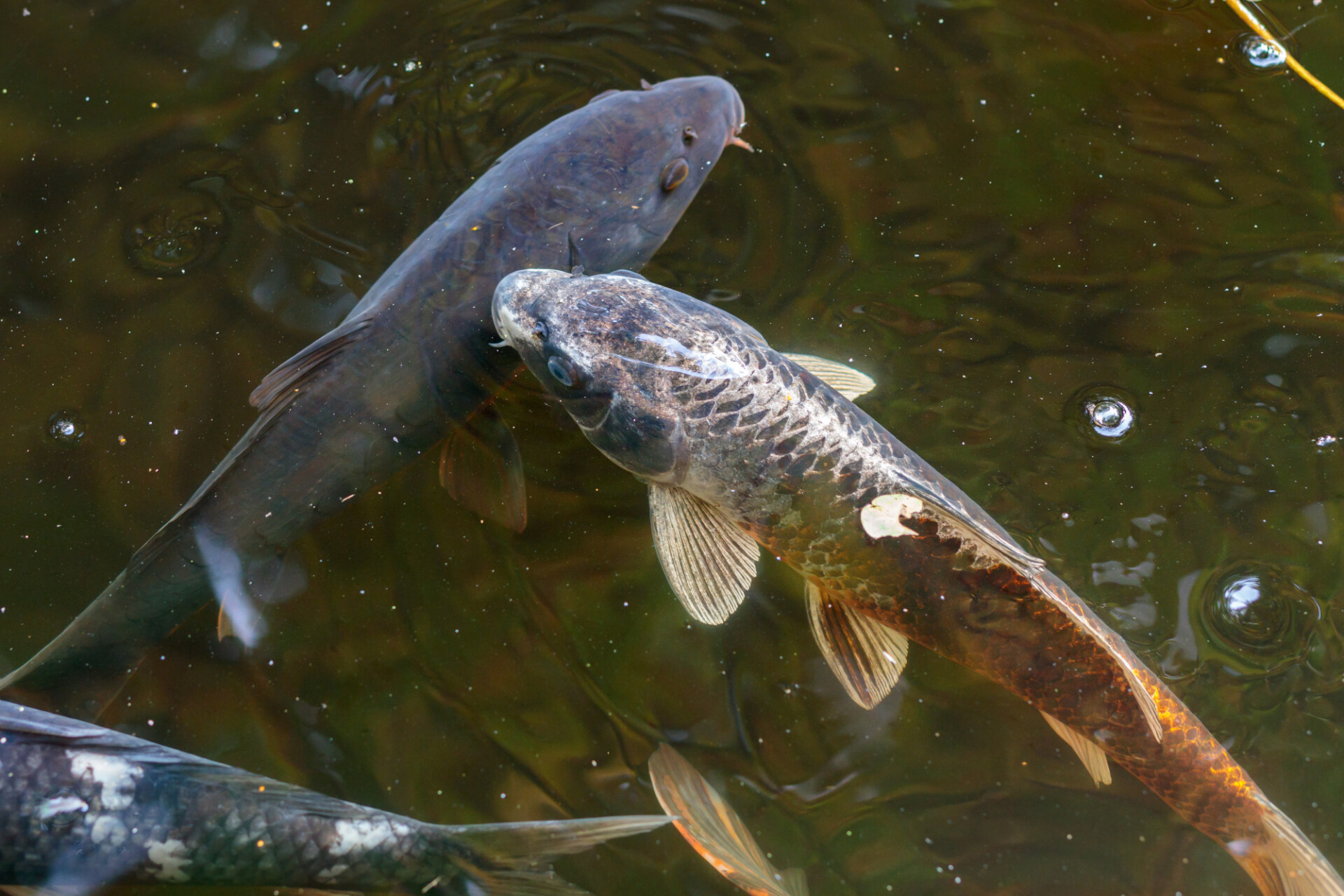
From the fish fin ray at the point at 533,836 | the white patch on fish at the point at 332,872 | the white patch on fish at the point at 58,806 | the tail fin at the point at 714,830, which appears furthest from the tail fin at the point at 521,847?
the white patch on fish at the point at 58,806

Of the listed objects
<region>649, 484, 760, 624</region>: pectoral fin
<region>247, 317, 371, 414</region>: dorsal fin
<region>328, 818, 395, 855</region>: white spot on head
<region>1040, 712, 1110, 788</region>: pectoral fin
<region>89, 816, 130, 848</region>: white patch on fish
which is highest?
<region>247, 317, 371, 414</region>: dorsal fin

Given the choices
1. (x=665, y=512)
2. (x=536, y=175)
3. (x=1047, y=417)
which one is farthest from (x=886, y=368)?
(x=536, y=175)

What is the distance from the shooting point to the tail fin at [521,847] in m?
2.44

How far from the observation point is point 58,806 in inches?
90.5

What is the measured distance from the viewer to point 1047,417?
3254 millimetres

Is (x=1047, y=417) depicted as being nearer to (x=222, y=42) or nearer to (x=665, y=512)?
(x=665, y=512)

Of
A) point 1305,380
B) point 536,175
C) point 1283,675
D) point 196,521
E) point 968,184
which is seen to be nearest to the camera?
point 196,521

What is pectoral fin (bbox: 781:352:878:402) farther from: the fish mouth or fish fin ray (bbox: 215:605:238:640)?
fish fin ray (bbox: 215:605:238:640)

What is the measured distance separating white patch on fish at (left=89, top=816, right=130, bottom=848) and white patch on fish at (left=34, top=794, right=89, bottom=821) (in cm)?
5

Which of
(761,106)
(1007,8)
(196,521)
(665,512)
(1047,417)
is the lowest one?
(1047,417)

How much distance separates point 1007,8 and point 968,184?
2.80 feet

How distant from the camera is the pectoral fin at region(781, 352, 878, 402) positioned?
290 cm

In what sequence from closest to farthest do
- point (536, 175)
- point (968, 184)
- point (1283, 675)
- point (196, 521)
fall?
point (196, 521) < point (536, 175) < point (1283, 675) < point (968, 184)

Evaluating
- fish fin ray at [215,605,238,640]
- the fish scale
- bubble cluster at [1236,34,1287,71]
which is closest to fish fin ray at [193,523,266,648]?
fish fin ray at [215,605,238,640]
